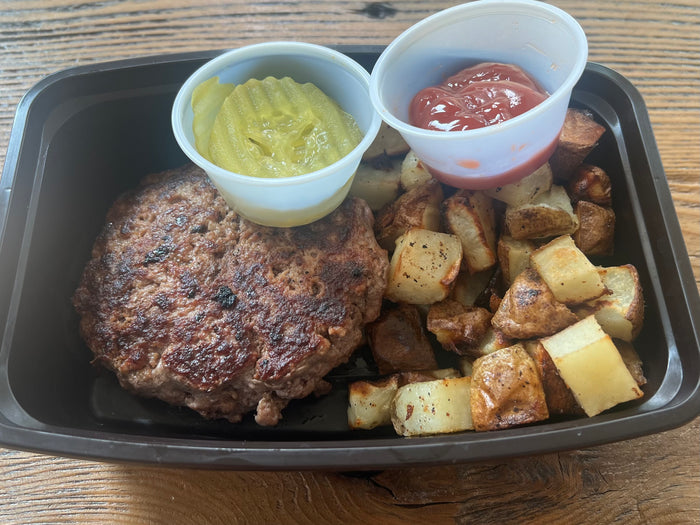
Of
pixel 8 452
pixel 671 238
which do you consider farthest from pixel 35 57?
pixel 671 238

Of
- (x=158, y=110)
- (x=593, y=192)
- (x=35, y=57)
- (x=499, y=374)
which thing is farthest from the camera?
(x=35, y=57)

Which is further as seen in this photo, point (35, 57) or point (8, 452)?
point (35, 57)

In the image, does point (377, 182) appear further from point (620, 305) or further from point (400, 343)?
point (620, 305)

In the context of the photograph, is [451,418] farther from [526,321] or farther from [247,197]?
[247,197]

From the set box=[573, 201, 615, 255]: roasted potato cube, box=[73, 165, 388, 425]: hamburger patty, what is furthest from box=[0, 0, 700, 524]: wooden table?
box=[573, 201, 615, 255]: roasted potato cube

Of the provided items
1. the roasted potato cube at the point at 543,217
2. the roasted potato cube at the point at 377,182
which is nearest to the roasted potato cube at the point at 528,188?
the roasted potato cube at the point at 543,217

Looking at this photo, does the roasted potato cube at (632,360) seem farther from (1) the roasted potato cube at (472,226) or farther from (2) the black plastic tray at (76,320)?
(1) the roasted potato cube at (472,226)
